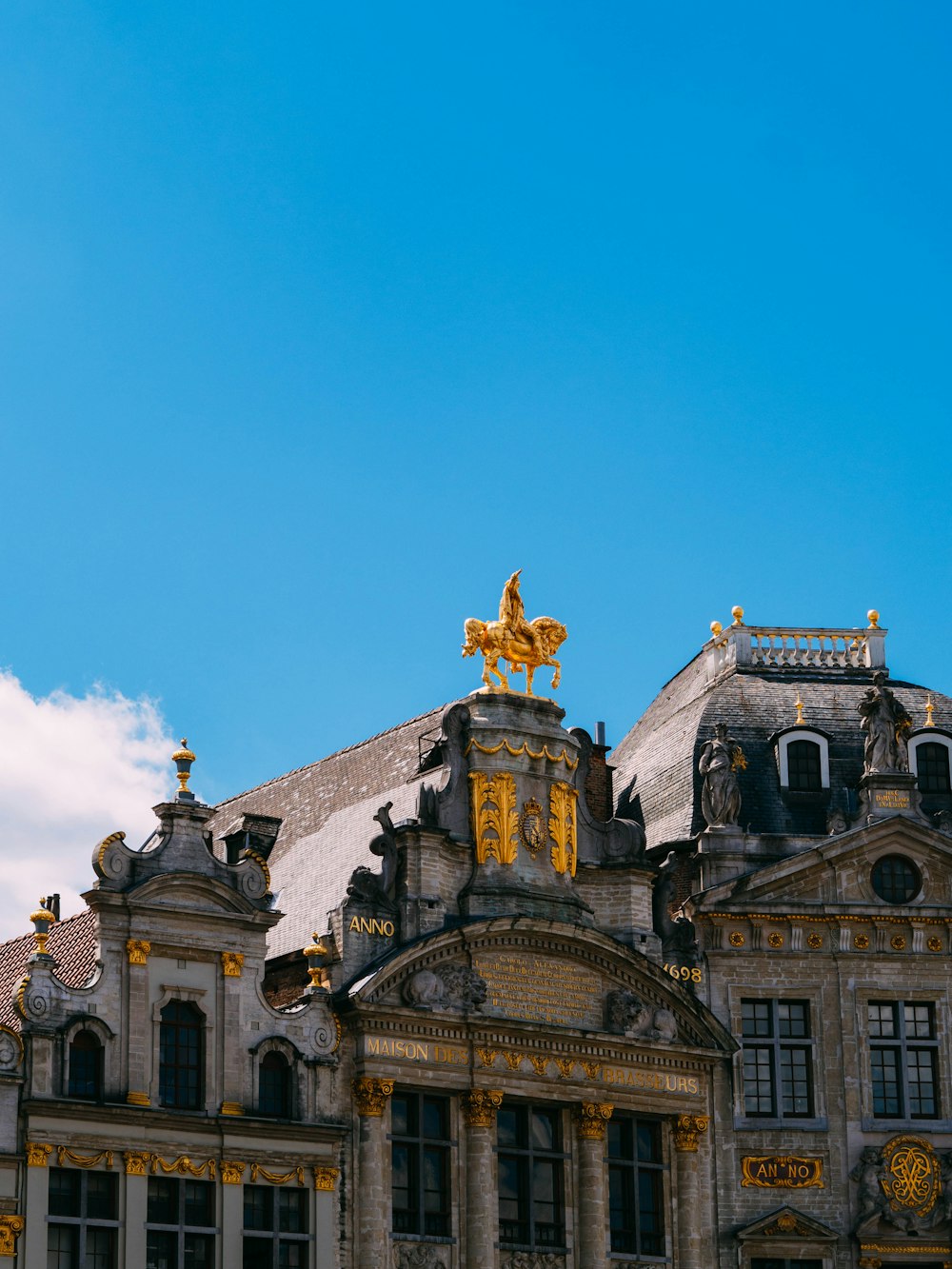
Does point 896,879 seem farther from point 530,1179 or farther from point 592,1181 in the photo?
point 530,1179

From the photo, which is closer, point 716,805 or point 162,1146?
point 162,1146

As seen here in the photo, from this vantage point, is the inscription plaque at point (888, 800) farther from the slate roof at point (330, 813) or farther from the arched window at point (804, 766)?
the slate roof at point (330, 813)

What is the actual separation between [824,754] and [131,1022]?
19.3 meters

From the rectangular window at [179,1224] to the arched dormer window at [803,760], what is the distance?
18107 mm

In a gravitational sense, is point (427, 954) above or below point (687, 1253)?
above

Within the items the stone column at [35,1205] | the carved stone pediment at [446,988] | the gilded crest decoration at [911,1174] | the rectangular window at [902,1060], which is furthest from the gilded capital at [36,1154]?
the rectangular window at [902,1060]

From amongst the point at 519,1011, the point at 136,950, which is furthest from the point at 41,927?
the point at 519,1011

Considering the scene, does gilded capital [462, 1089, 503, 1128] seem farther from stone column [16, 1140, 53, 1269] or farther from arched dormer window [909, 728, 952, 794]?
arched dormer window [909, 728, 952, 794]

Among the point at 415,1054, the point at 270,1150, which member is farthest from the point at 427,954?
the point at 270,1150

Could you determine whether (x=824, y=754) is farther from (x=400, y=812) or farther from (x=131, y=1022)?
(x=131, y=1022)

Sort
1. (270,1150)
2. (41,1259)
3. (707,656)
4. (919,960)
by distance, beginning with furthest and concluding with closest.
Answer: (707,656)
(919,960)
(270,1150)
(41,1259)

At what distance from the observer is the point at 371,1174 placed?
174ft

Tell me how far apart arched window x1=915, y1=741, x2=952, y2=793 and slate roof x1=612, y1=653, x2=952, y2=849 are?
0.83 metres

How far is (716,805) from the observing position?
6038 cm
